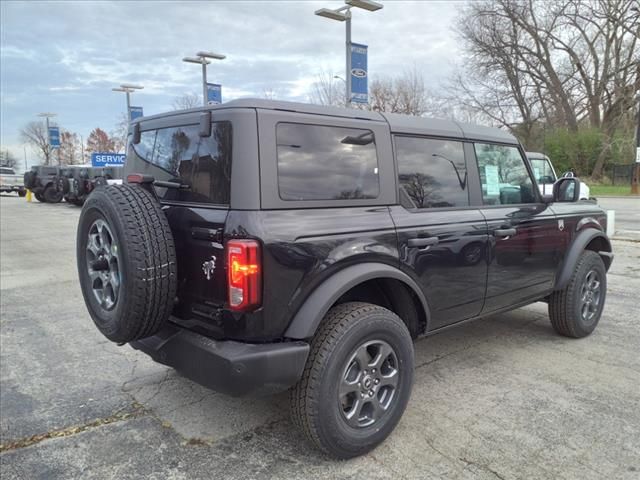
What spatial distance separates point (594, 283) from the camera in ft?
15.7

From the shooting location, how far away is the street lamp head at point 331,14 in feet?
42.4

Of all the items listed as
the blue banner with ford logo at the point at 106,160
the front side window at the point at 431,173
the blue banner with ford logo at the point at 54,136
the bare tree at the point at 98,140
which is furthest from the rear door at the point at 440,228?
the bare tree at the point at 98,140

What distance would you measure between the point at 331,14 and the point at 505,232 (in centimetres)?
1095

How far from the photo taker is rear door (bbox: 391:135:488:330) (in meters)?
3.18

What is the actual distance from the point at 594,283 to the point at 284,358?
140 inches

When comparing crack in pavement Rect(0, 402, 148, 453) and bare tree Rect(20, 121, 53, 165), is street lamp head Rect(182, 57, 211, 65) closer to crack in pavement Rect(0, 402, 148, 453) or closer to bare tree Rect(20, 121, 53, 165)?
crack in pavement Rect(0, 402, 148, 453)

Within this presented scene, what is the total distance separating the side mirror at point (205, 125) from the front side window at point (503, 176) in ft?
6.83

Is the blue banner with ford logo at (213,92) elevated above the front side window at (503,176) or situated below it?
above

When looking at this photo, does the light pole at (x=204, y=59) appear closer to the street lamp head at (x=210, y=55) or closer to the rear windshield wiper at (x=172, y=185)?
the street lamp head at (x=210, y=55)

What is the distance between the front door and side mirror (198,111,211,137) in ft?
6.73

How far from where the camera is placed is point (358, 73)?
1323 cm

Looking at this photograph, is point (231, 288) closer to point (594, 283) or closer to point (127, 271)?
point (127, 271)

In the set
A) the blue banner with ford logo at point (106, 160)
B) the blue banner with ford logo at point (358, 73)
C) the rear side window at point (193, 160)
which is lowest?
the rear side window at point (193, 160)

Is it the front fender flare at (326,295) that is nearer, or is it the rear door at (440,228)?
the front fender flare at (326,295)
